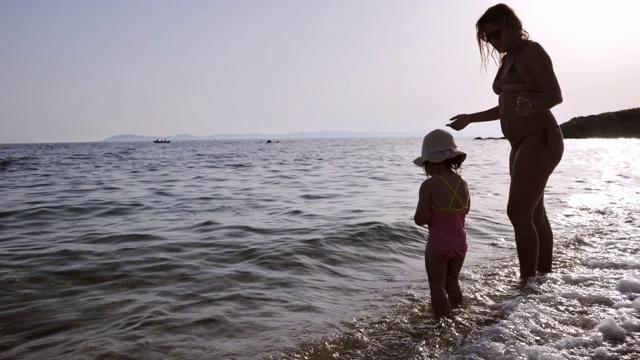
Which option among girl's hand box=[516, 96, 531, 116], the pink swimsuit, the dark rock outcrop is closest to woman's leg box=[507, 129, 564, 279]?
girl's hand box=[516, 96, 531, 116]

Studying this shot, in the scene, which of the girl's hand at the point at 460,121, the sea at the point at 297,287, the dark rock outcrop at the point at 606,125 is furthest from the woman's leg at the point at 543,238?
the dark rock outcrop at the point at 606,125

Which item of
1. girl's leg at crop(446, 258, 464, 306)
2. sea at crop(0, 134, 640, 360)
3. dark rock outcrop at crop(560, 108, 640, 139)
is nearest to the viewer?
sea at crop(0, 134, 640, 360)

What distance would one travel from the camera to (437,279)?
3756mm

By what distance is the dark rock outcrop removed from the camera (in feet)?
199

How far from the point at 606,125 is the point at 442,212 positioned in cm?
7066

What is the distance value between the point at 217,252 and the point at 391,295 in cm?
237

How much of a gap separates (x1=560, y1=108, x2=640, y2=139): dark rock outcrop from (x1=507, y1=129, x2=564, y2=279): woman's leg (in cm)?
6343

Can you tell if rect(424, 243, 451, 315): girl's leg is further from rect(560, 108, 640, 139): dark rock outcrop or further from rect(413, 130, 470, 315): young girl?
rect(560, 108, 640, 139): dark rock outcrop

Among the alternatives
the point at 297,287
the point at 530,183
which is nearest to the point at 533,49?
the point at 530,183

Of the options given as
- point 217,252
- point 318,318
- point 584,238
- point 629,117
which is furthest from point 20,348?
point 629,117

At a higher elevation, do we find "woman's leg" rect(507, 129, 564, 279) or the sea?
"woman's leg" rect(507, 129, 564, 279)

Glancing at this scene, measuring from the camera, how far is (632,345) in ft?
9.90

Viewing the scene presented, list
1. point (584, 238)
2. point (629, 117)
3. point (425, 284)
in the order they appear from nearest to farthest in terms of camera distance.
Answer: point (425, 284)
point (584, 238)
point (629, 117)

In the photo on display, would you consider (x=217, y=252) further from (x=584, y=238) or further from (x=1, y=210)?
(x=1, y=210)
